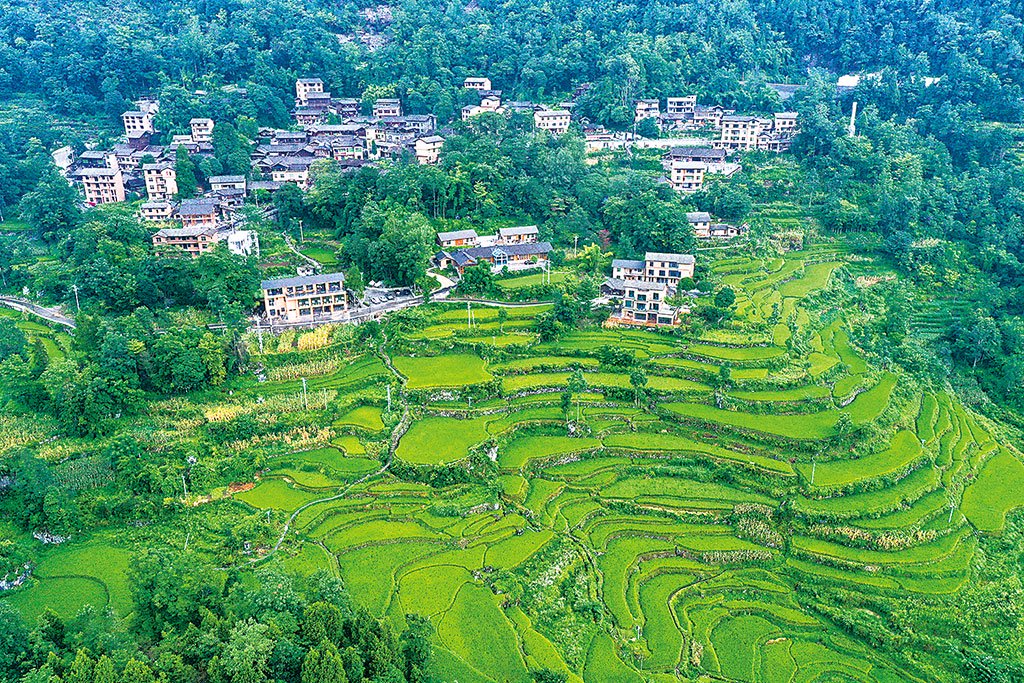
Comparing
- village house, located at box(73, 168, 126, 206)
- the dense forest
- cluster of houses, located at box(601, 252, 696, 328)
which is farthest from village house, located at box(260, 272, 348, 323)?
village house, located at box(73, 168, 126, 206)

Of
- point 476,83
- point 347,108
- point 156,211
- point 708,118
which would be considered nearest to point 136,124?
point 347,108

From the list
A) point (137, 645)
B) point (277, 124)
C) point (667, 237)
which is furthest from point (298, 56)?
point (137, 645)

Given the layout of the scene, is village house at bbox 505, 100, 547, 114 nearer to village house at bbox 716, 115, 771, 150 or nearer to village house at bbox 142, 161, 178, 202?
village house at bbox 716, 115, 771, 150

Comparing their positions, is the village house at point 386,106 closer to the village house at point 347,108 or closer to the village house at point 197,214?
the village house at point 347,108

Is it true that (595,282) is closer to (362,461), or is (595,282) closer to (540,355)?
(540,355)

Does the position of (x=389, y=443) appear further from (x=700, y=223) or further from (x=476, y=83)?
(x=476, y=83)

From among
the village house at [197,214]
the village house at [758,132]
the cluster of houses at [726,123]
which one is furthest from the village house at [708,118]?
the village house at [197,214]
